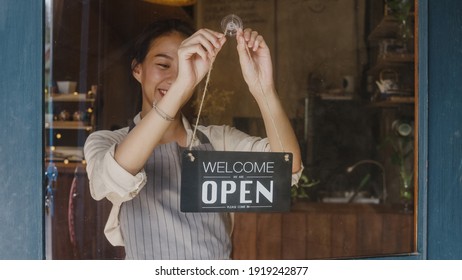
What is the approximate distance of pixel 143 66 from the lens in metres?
1.88

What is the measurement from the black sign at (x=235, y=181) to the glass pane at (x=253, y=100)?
10 cm

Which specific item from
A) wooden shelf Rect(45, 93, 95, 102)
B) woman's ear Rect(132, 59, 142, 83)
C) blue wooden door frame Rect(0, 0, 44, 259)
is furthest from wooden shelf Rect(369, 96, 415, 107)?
blue wooden door frame Rect(0, 0, 44, 259)

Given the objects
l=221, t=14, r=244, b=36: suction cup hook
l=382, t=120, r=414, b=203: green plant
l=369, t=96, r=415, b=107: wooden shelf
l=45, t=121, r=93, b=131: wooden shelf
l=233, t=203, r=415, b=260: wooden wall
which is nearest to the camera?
l=45, t=121, r=93, b=131: wooden shelf

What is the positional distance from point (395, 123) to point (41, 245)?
2.06 m

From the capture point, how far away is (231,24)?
198 centimetres

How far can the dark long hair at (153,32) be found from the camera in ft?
6.18

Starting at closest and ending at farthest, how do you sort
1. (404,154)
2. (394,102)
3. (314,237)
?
(314,237)
(404,154)
(394,102)

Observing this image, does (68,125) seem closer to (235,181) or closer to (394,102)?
(235,181)

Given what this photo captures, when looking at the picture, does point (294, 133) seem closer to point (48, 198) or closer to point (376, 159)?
point (48, 198)

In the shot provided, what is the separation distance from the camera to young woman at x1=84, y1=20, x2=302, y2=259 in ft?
6.16

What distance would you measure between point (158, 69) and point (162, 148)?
0.82ft

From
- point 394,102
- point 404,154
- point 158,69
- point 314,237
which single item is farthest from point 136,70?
point 394,102

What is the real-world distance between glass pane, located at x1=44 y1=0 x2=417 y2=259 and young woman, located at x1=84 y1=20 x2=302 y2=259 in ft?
0.10

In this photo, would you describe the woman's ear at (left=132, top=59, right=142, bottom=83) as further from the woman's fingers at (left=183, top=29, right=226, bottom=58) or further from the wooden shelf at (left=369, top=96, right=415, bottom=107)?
the wooden shelf at (left=369, top=96, right=415, bottom=107)
